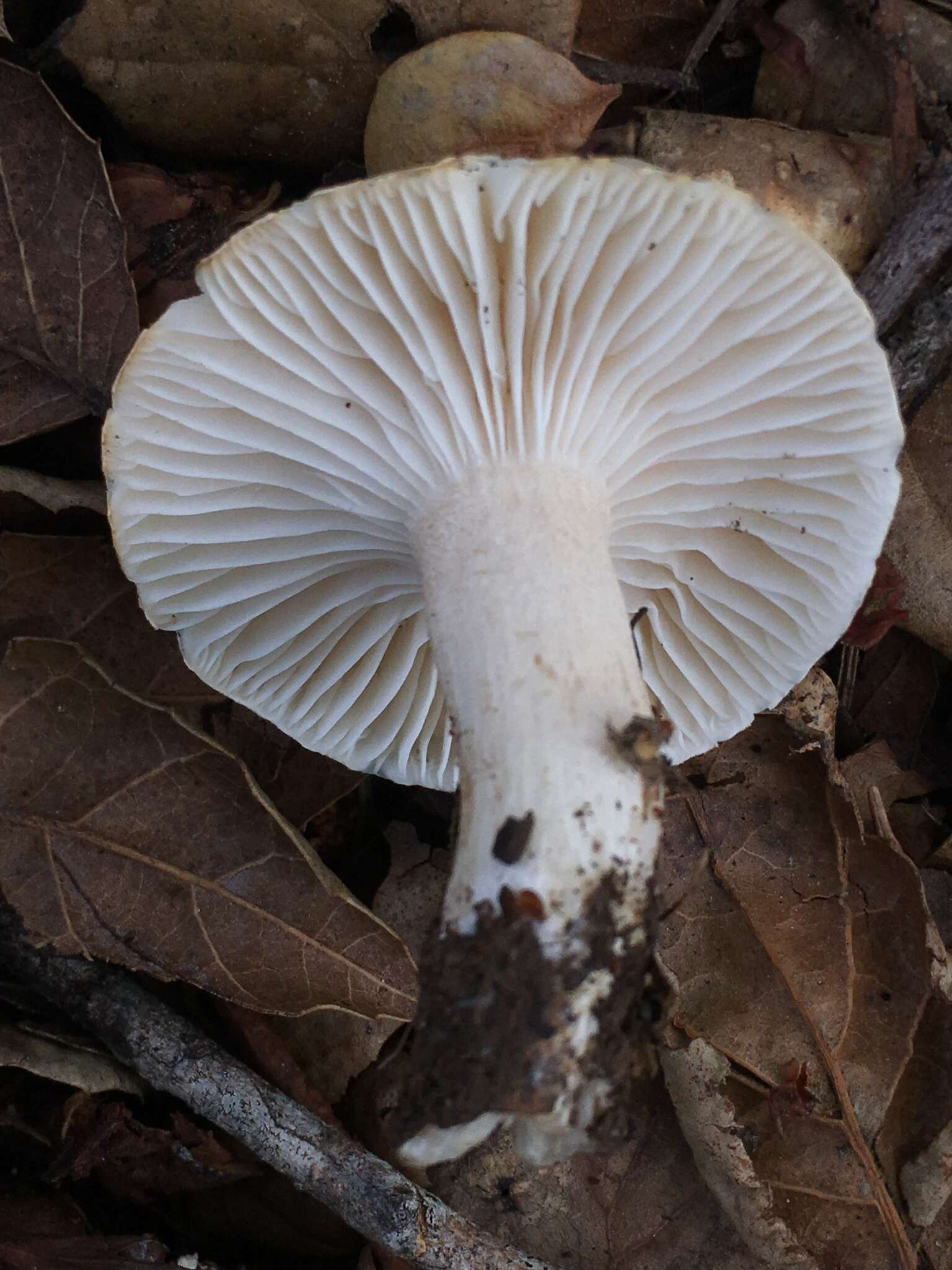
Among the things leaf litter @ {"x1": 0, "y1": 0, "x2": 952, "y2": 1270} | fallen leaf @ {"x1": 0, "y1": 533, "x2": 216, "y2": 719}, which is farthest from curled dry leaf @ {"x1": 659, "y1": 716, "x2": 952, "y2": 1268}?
fallen leaf @ {"x1": 0, "y1": 533, "x2": 216, "y2": 719}

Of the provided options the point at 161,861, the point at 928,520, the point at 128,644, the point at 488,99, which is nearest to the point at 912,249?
the point at 928,520

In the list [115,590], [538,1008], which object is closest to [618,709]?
[538,1008]

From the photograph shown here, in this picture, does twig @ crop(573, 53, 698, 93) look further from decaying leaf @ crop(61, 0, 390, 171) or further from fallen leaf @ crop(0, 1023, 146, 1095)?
fallen leaf @ crop(0, 1023, 146, 1095)

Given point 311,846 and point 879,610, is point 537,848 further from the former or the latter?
point 879,610

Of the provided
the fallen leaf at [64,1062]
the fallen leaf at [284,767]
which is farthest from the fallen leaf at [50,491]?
the fallen leaf at [64,1062]

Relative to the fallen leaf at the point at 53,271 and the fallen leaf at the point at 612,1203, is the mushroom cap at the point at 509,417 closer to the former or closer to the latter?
the fallen leaf at the point at 53,271
